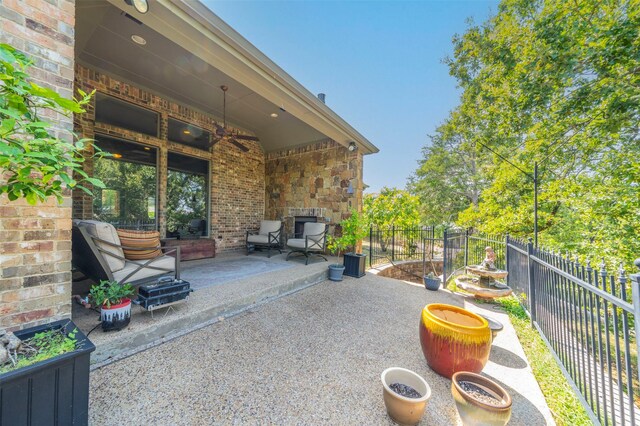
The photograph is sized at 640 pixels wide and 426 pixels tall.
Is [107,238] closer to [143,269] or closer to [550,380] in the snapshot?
[143,269]

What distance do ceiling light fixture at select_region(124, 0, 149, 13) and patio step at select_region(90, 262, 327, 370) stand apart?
2.75 meters

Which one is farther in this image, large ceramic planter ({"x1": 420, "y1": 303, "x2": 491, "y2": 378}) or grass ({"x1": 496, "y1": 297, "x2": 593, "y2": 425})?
large ceramic planter ({"x1": 420, "y1": 303, "x2": 491, "y2": 378})

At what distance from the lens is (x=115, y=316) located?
76.5 inches

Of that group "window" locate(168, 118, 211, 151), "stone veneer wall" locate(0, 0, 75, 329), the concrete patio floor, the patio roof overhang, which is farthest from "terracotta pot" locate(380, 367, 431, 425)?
"window" locate(168, 118, 211, 151)

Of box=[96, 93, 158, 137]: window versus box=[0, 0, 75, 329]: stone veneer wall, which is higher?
box=[96, 93, 158, 137]: window

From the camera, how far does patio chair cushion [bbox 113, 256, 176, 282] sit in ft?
7.72

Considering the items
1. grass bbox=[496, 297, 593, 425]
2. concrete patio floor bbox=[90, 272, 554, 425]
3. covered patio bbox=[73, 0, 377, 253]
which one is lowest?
grass bbox=[496, 297, 593, 425]

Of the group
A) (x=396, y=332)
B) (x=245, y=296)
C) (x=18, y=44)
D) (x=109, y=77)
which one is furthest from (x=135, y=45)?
(x=396, y=332)

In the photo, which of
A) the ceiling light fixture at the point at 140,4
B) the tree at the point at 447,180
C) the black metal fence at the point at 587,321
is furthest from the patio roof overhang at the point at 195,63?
the tree at the point at 447,180

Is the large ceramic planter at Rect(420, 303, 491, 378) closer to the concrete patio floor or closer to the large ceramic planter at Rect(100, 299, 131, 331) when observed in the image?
the concrete patio floor

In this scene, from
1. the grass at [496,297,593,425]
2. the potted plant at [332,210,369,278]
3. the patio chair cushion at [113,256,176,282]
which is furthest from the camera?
the potted plant at [332,210,369,278]

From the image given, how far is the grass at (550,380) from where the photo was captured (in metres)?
1.58

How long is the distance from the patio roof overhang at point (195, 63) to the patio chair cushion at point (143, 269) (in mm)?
2401

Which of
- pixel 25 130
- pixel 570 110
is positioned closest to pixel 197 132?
pixel 25 130
